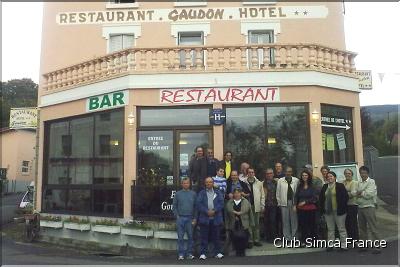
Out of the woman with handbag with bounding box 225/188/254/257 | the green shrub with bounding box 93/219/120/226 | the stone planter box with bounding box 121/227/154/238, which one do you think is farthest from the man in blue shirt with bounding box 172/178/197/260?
the green shrub with bounding box 93/219/120/226

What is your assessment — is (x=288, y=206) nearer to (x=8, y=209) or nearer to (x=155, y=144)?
(x=155, y=144)

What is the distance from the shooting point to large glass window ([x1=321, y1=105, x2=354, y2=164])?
11.7 meters

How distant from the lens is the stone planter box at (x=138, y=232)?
10.4m

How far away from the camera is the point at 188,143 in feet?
38.1

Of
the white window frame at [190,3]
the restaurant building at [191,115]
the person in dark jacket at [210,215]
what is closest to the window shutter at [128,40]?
the white window frame at [190,3]

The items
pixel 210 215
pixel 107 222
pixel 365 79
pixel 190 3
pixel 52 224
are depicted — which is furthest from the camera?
pixel 190 3

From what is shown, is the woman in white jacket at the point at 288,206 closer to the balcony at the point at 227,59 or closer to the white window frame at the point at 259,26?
the balcony at the point at 227,59

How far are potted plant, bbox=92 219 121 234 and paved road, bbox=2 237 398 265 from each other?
0.77 m

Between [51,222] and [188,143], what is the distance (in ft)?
15.5

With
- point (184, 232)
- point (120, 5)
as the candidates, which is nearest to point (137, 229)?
Result: point (184, 232)

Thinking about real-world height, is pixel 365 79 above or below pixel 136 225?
above

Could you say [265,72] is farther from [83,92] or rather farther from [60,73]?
[60,73]

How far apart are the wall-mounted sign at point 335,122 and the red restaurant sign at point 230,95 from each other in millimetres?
1387

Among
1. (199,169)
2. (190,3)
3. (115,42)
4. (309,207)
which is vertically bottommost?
(309,207)
